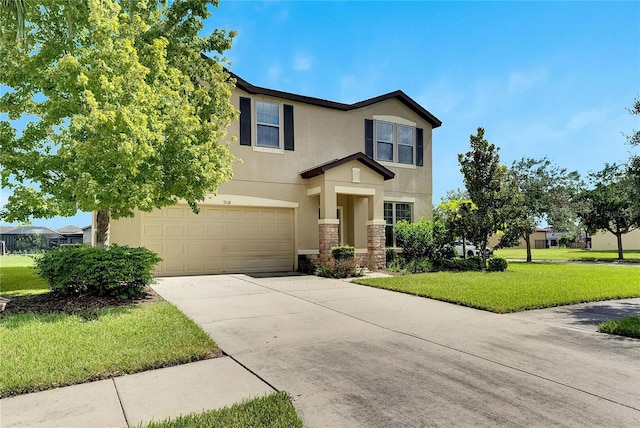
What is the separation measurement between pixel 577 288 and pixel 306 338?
8.40 meters

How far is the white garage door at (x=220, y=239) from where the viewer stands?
12.8 meters

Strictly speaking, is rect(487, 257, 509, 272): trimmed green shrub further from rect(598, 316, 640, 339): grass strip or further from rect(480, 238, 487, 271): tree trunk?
rect(598, 316, 640, 339): grass strip

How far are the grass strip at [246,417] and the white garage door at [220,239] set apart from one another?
407 inches

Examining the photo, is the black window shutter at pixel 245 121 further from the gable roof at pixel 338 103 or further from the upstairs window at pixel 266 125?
the gable roof at pixel 338 103

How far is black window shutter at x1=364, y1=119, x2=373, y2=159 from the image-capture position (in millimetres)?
16594

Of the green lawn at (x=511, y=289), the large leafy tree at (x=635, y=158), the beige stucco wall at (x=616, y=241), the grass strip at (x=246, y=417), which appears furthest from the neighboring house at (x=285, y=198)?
the beige stucco wall at (x=616, y=241)

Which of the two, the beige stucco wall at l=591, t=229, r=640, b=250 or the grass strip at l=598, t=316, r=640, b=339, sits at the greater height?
the beige stucco wall at l=591, t=229, r=640, b=250

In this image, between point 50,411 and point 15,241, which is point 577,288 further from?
point 15,241

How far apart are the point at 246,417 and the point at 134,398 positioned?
1247 millimetres

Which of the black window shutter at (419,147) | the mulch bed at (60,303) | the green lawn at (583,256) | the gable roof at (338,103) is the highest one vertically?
the gable roof at (338,103)

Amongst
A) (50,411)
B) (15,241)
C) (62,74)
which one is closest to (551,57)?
(62,74)

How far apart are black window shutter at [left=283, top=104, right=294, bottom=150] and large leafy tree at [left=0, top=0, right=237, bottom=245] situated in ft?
19.2

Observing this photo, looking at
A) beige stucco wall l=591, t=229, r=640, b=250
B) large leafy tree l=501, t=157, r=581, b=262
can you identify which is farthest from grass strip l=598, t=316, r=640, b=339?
beige stucco wall l=591, t=229, r=640, b=250

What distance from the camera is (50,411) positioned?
3.40 metres
